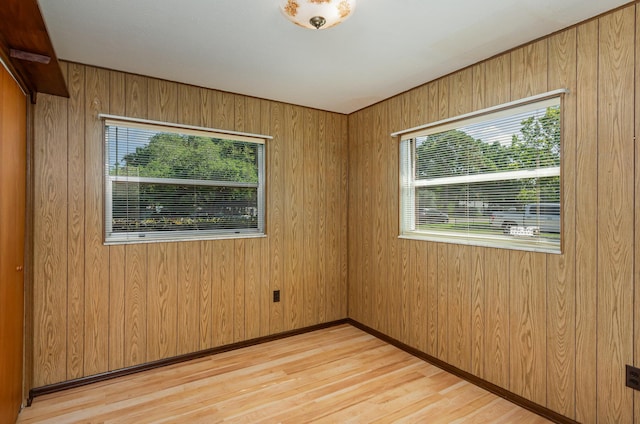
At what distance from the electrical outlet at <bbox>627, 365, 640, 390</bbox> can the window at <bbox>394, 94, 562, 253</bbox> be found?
0.72 meters

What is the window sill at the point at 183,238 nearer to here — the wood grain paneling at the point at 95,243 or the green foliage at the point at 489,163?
the wood grain paneling at the point at 95,243

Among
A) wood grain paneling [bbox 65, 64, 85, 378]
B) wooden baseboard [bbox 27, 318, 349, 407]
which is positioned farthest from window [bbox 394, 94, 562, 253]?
wood grain paneling [bbox 65, 64, 85, 378]

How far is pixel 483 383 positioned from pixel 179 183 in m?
3.01

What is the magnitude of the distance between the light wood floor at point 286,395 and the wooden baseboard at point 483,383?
5 centimetres

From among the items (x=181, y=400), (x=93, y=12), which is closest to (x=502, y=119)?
(x=93, y=12)

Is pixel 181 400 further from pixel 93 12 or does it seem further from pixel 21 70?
pixel 93 12

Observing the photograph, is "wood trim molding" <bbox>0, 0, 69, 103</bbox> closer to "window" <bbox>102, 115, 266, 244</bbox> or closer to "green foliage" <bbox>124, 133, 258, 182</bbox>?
"window" <bbox>102, 115, 266, 244</bbox>

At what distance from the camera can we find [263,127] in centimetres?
342

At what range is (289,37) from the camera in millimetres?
2186

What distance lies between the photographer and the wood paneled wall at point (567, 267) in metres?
1.87

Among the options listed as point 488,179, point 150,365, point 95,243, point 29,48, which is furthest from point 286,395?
point 29,48

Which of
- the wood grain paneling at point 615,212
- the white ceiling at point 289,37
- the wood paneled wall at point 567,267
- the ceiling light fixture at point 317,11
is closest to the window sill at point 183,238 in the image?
the white ceiling at point 289,37

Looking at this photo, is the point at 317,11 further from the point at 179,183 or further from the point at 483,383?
the point at 483,383

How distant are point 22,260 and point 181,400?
1428 millimetres
